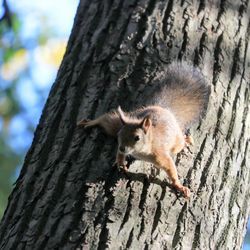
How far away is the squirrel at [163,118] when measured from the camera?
2635mm

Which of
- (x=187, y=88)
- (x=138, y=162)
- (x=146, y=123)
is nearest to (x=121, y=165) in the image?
(x=138, y=162)

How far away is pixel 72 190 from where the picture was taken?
7.76ft

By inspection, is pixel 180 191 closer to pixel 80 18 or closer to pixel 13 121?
pixel 80 18

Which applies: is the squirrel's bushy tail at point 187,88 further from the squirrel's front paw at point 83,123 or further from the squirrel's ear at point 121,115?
the squirrel's front paw at point 83,123

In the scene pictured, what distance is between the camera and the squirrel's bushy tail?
9.21ft

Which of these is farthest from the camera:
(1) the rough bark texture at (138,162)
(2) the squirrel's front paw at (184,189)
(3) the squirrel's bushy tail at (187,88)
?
(3) the squirrel's bushy tail at (187,88)

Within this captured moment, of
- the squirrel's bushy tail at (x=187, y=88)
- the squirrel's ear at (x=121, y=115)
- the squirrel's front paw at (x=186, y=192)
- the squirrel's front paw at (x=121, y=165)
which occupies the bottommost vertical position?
the squirrel's front paw at (x=186, y=192)

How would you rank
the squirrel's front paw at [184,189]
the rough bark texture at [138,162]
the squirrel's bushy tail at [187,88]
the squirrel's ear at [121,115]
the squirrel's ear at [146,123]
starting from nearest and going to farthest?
the rough bark texture at [138,162]
the squirrel's front paw at [184,189]
the squirrel's ear at [121,115]
the squirrel's ear at [146,123]
the squirrel's bushy tail at [187,88]

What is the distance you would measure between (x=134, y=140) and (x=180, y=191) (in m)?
0.39

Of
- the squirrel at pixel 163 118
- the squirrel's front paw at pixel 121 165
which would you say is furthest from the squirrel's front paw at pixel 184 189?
the squirrel's front paw at pixel 121 165

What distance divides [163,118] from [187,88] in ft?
0.82

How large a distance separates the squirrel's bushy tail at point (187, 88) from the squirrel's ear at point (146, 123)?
137 mm

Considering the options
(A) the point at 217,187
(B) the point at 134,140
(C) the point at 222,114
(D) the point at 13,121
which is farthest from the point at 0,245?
(D) the point at 13,121

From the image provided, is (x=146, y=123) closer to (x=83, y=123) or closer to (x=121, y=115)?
(x=121, y=115)
